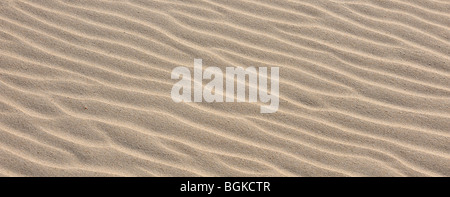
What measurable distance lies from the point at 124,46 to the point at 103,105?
2.01 ft

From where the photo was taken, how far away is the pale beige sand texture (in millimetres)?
3119

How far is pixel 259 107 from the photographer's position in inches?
135

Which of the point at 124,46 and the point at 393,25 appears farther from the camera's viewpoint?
the point at 393,25

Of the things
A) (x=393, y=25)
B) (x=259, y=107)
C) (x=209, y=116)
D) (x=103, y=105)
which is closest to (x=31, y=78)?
(x=103, y=105)

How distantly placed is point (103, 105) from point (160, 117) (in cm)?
41

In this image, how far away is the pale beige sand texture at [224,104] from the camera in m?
3.12

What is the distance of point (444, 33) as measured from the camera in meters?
3.97

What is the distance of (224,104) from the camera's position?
135 inches
